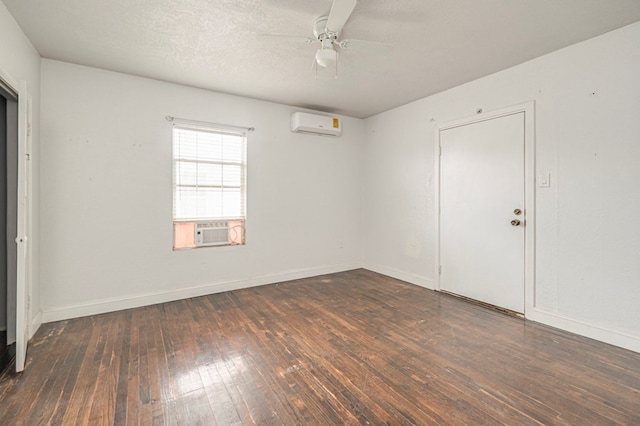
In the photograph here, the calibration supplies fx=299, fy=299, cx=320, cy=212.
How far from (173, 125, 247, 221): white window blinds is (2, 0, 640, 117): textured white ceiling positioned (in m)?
0.67

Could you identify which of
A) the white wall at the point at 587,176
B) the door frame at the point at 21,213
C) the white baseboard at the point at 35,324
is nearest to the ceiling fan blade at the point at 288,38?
the door frame at the point at 21,213

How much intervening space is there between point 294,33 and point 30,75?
7.79ft

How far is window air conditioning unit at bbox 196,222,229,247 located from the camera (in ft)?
12.5

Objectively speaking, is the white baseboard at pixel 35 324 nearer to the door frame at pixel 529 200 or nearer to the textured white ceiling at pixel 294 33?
the textured white ceiling at pixel 294 33

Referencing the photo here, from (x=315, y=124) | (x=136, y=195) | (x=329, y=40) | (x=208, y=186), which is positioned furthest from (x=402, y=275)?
(x=136, y=195)

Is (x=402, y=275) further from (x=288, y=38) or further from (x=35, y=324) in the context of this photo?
(x=35, y=324)

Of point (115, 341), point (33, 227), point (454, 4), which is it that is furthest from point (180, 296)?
point (454, 4)

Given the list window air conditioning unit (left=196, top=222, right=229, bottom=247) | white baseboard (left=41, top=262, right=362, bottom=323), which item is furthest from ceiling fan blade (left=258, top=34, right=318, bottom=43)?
white baseboard (left=41, top=262, right=362, bottom=323)

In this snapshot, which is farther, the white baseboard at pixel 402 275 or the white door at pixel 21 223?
the white baseboard at pixel 402 275

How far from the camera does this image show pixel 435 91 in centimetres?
392

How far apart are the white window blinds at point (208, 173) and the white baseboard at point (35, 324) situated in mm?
1534

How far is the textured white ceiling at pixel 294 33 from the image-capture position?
2180mm

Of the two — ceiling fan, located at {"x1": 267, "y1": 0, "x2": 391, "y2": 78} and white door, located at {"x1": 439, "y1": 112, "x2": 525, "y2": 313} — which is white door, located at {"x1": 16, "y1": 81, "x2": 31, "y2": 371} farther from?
white door, located at {"x1": 439, "y1": 112, "x2": 525, "y2": 313}

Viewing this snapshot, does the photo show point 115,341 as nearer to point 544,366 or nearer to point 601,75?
point 544,366
